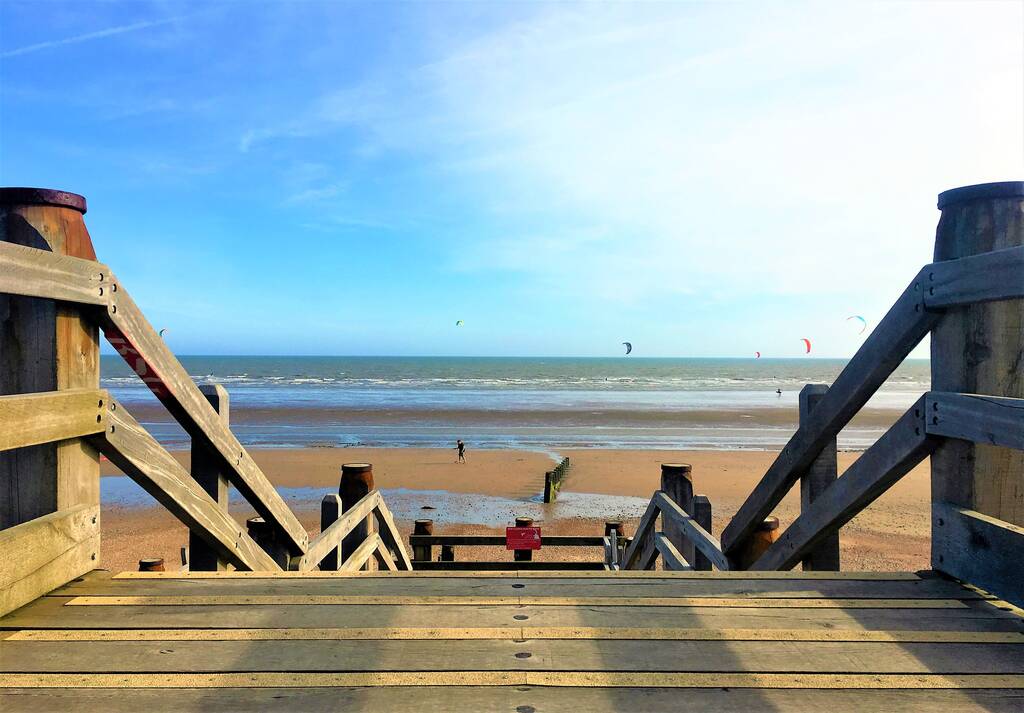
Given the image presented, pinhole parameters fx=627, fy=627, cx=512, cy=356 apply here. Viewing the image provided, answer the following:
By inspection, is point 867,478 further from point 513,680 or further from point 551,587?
point 513,680

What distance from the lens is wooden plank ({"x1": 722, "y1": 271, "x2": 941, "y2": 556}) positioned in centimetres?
261

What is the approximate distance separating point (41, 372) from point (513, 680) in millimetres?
2086

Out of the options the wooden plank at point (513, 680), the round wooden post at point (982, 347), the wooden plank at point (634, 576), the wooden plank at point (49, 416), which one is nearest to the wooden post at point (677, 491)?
the wooden plank at point (634, 576)

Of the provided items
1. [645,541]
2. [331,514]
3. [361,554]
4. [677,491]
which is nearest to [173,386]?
[331,514]

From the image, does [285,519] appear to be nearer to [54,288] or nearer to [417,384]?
[54,288]

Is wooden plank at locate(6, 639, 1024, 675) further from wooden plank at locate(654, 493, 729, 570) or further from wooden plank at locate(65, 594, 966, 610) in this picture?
wooden plank at locate(654, 493, 729, 570)

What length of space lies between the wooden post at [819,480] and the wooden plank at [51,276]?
127 inches

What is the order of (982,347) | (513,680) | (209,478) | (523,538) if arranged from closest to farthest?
(513,680)
(982,347)
(209,478)
(523,538)

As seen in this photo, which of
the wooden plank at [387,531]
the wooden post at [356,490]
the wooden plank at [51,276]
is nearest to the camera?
the wooden plank at [51,276]

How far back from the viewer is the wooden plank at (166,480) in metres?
2.59

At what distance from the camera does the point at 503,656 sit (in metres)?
2.04

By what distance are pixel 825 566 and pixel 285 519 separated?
2.99m

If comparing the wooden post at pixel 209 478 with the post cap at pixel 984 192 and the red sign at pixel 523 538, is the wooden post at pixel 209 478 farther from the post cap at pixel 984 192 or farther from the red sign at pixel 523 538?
the red sign at pixel 523 538

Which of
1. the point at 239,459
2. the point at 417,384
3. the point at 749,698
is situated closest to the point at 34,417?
the point at 239,459
